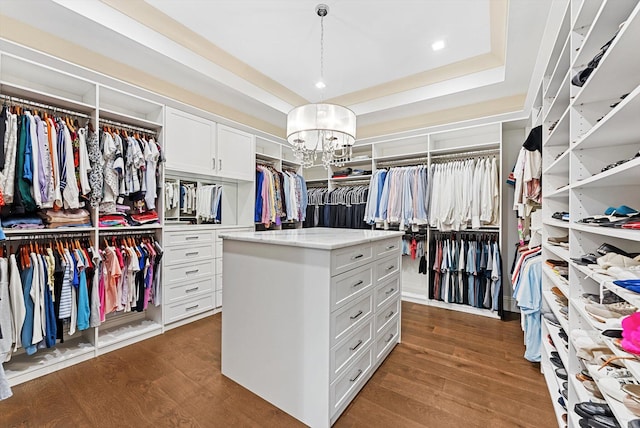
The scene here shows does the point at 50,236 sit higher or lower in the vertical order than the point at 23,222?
lower

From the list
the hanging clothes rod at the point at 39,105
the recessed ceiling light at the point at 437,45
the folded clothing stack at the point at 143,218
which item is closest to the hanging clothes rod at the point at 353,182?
the recessed ceiling light at the point at 437,45

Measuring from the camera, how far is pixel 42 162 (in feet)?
6.70

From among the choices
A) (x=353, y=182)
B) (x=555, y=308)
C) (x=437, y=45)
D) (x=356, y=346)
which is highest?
(x=437, y=45)

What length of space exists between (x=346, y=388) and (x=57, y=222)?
2499 millimetres

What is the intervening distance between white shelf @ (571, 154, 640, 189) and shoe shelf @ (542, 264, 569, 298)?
57cm

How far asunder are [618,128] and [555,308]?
1.18 metres

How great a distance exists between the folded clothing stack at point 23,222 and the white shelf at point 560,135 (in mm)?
3606

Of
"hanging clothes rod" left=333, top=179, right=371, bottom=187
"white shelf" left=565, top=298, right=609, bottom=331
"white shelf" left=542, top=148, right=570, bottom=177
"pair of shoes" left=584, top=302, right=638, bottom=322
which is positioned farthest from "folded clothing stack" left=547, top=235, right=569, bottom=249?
"hanging clothes rod" left=333, top=179, right=371, bottom=187

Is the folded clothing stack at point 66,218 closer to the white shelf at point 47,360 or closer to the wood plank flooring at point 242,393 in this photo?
the white shelf at point 47,360

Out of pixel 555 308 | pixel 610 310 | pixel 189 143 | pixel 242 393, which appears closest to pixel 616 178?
pixel 610 310

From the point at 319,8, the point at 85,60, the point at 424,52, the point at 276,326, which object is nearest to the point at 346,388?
the point at 276,326

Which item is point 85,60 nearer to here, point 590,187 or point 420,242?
point 590,187

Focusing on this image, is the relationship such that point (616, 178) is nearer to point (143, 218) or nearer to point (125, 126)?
point (143, 218)

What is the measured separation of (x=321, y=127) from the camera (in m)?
2.31
